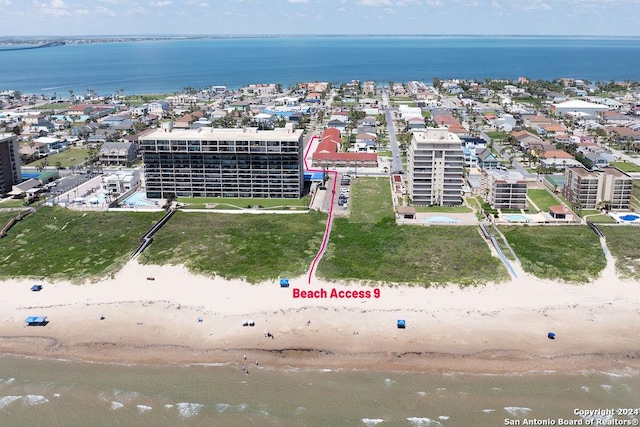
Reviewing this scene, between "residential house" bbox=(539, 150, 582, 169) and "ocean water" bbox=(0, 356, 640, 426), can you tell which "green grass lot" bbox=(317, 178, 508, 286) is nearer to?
"ocean water" bbox=(0, 356, 640, 426)

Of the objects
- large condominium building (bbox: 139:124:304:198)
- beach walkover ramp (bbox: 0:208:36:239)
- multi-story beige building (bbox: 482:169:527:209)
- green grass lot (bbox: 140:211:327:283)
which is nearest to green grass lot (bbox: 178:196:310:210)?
large condominium building (bbox: 139:124:304:198)

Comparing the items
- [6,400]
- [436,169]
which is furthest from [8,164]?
[436,169]

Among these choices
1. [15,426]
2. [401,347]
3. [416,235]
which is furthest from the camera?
[416,235]

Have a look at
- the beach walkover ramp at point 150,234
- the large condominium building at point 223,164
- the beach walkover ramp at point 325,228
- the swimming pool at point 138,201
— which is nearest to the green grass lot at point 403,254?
the beach walkover ramp at point 325,228

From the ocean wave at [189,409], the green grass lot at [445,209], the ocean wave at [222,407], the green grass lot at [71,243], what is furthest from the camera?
the green grass lot at [445,209]

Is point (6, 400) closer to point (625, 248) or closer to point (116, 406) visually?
point (116, 406)

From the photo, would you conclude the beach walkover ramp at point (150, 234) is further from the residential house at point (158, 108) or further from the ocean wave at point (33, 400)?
the residential house at point (158, 108)

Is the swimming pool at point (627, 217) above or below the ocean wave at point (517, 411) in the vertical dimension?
above

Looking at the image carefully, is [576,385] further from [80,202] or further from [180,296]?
[80,202]

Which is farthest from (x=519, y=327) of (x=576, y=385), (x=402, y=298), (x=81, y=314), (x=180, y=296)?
(x=81, y=314)
